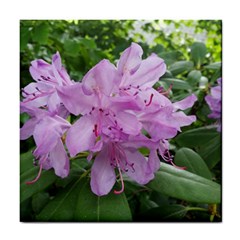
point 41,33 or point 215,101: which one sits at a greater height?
point 41,33

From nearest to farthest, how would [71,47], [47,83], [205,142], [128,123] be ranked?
[128,123]
[47,83]
[205,142]
[71,47]

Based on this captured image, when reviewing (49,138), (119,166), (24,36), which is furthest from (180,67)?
(49,138)

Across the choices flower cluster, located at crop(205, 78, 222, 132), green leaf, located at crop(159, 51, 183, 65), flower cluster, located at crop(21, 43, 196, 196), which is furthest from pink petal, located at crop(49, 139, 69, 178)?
green leaf, located at crop(159, 51, 183, 65)

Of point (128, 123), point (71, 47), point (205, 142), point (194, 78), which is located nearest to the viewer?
Result: point (128, 123)

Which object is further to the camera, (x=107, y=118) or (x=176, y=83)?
(x=176, y=83)

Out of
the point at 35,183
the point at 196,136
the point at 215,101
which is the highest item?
the point at 215,101

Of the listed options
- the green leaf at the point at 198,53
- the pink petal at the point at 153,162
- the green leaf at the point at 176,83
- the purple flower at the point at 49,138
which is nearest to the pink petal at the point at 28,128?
the purple flower at the point at 49,138

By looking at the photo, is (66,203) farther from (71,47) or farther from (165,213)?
(71,47)
